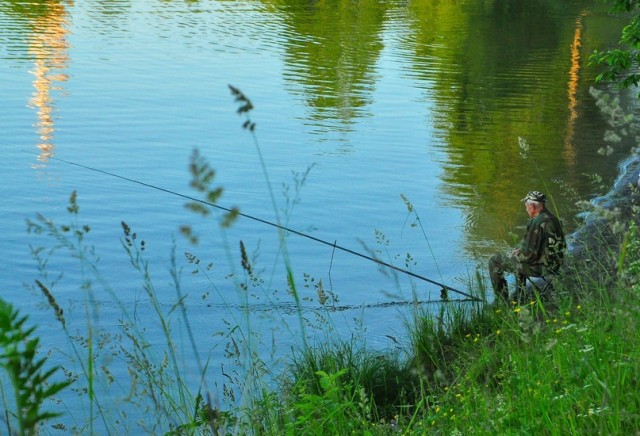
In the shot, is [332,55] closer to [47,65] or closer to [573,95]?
[573,95]

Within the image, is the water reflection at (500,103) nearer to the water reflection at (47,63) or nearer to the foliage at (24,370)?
the foliage at (24,370)

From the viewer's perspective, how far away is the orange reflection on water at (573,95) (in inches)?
733

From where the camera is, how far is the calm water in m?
11.0

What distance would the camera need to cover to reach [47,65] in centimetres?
2638

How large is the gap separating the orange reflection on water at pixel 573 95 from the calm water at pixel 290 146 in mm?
113

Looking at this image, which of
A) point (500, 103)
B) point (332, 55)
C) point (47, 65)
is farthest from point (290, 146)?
point (332, 55)

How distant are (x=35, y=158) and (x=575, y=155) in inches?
371

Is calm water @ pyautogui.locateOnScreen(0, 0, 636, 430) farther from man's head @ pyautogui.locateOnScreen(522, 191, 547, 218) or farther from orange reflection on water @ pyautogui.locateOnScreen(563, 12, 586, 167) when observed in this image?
man's head @ pyautogui.locateOnScreen(522, 191, 547, 218)

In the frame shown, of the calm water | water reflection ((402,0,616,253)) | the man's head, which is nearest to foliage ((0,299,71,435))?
the calm water

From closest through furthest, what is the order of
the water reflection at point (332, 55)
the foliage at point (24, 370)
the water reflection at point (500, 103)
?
the foliage at point (24, 370) < the water reflection at point (500, 103) < the water reflection at point (332, 55)

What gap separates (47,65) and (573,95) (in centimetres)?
1338

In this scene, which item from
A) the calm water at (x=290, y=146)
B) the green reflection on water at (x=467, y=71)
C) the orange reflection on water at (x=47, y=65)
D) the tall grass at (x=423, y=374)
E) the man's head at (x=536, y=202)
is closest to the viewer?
the tall grass at (x=423, y=374)

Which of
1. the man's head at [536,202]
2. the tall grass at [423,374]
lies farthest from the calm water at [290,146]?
the man's head at [536,202]

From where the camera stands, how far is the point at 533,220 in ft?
27.5
